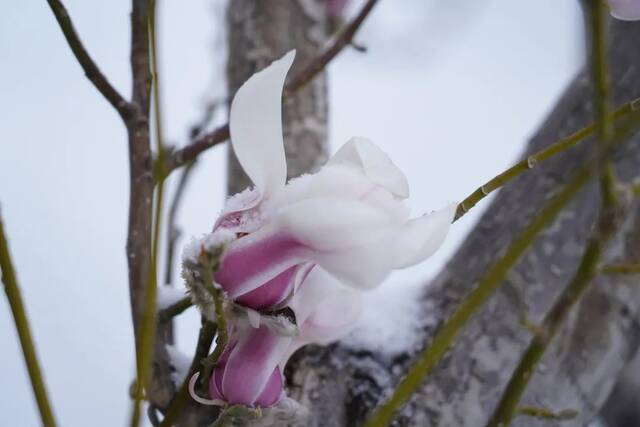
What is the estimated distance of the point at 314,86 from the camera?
96 cm

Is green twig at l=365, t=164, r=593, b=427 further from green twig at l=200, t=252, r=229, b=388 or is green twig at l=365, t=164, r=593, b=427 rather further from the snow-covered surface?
the snow-covered surface

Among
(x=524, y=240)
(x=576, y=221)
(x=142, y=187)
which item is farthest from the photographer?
(x=576, y=221)

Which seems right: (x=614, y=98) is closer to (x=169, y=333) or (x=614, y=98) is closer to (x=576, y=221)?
(x=576, y=221)

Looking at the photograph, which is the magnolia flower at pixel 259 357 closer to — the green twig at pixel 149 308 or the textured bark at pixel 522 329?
the green twig at pixel 149 308

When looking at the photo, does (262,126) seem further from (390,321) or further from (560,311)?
(390,321)

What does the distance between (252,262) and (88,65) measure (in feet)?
0.73

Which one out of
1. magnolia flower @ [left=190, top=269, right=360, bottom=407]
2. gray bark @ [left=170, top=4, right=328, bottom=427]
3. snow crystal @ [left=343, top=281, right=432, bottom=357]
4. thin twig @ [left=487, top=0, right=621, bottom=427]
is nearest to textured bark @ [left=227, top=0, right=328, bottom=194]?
gray bark @ [left=170, top=4, right=328, bottom=427]

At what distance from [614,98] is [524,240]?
0.50m

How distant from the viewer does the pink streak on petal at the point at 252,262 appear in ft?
1.09

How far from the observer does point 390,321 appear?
2.04 feet

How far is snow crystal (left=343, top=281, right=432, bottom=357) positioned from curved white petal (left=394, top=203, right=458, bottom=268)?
259 mm

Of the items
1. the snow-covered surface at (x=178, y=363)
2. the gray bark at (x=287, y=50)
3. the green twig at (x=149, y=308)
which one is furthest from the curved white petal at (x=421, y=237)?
the gray bark at (x=287, y=50)

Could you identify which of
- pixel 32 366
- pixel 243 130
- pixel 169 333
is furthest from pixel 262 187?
pixel 169 333

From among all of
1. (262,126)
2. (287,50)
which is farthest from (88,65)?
(287,50)
